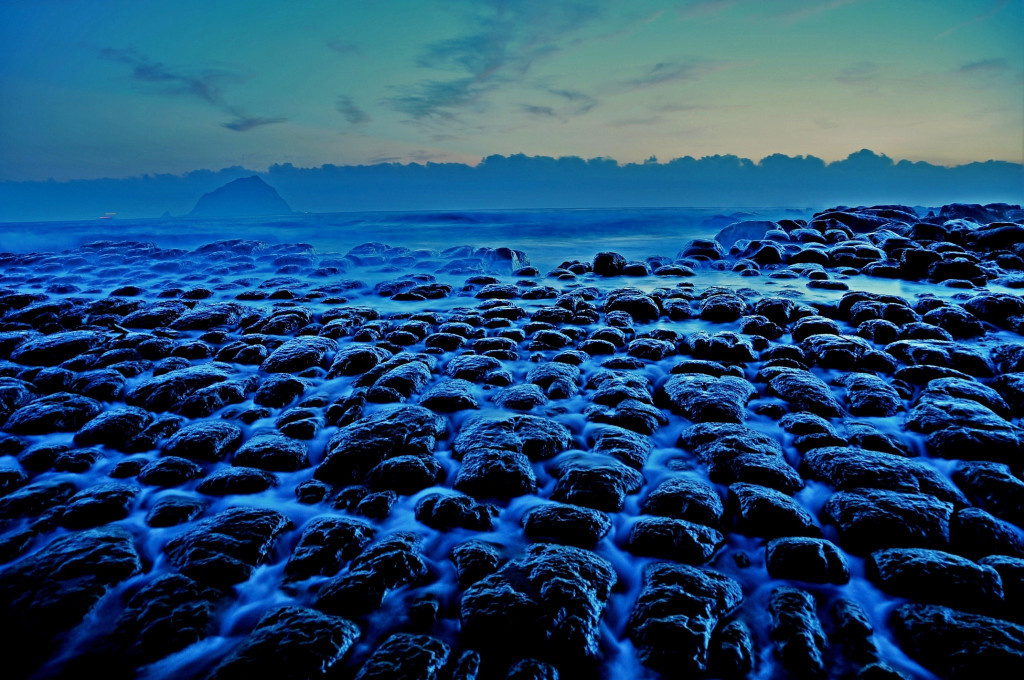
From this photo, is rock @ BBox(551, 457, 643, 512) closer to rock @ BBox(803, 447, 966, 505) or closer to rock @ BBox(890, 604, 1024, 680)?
rock @ BBox(803, 447, 966, 505)

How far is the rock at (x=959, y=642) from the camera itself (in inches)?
70.4

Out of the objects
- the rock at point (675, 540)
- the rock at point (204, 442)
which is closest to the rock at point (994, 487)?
the rock at point (675, 540)

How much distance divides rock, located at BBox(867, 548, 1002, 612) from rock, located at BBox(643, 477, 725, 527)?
2.33ft

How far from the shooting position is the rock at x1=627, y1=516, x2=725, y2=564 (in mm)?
2420

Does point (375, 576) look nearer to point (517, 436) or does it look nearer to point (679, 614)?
point (679, 614)

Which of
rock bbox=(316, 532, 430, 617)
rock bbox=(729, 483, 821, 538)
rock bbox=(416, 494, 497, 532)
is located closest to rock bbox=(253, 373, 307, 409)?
rock bbox=(416, 494, 497, 532)

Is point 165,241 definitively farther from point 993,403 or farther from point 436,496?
point 993,403

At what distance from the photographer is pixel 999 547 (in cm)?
238

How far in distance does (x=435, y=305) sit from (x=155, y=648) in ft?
22.3

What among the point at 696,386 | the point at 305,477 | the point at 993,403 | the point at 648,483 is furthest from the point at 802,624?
the point at 993,403

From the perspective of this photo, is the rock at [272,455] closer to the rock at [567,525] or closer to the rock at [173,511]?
the rock at [173,511]

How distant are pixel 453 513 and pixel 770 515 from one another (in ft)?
5.54

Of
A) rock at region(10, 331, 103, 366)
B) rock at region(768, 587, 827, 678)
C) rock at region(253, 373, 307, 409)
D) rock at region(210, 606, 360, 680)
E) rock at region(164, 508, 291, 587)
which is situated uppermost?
rock at region(10, 331, 103, 366)

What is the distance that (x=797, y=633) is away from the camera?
1.94m
